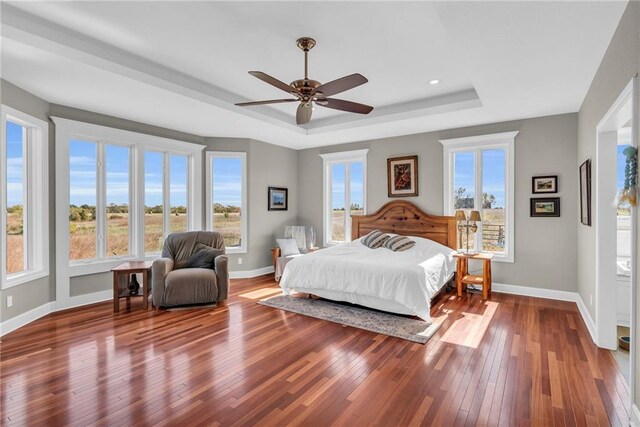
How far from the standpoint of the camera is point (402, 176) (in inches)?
235

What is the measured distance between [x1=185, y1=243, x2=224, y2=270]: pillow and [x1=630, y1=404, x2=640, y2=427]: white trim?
14.4ft

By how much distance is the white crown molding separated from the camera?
2668mm

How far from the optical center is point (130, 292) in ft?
14.7

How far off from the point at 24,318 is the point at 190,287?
5.80 ft

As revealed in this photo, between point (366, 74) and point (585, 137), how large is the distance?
267cm

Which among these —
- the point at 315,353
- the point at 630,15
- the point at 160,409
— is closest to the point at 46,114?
the point at 160,409

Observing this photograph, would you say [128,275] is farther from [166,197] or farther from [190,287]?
[166,197]

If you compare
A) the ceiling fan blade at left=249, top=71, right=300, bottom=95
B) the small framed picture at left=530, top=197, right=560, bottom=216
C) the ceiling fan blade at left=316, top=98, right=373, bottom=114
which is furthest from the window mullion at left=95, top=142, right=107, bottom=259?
the small framed picture at left=530, top=197, right=560, bottom=216

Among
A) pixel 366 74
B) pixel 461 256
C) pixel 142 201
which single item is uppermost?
pixel 366 74

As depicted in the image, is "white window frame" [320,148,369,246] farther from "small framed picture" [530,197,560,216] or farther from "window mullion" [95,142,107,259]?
"window mullion" [95,142,107,259]

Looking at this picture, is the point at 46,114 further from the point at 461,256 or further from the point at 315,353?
the point at 461,256

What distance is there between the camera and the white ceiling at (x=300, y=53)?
8.24 ft

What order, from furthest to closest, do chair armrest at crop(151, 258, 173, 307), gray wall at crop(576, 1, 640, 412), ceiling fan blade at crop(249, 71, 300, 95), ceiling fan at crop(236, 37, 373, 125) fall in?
chair armrest at crop(151, 258, 173, 307), ceiling fan at crop(236, 37, 373, 125), ceiling fan blade at crop(249, 71, 300, 95), gray wall at crop(576, 1, 640, 412)

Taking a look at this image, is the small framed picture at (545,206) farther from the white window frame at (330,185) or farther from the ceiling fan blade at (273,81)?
the ceiling fan blade at (273,81)
